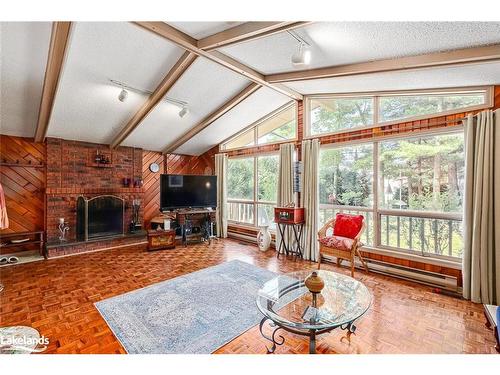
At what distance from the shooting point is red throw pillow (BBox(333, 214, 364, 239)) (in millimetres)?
3355

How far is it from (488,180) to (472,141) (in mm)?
452

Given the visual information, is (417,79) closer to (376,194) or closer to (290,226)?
(376,194)

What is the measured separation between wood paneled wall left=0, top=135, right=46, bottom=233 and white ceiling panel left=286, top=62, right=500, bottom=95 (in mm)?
4716

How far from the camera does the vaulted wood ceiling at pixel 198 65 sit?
2.07 metres

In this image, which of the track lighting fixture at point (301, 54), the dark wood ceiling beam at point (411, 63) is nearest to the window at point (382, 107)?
the dark wood ceiling beam at point (411, 63)

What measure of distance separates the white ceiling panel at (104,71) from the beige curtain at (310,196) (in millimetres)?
2391

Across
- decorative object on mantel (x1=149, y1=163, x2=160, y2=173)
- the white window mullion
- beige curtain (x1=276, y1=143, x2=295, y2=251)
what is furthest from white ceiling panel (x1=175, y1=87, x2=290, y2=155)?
the white window mullion

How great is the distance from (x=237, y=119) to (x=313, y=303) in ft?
12.6

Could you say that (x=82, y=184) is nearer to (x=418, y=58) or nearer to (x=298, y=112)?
(x=298, y=112)

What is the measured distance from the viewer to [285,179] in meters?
4.36

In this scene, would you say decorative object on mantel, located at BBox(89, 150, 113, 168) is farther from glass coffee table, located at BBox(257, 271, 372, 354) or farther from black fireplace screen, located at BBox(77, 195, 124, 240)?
glass coffee table, located at BBox(257, 271, 372, 354)

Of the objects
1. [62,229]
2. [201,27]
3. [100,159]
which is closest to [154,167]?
[100,159]

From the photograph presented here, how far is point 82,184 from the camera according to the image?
15.3 ft
